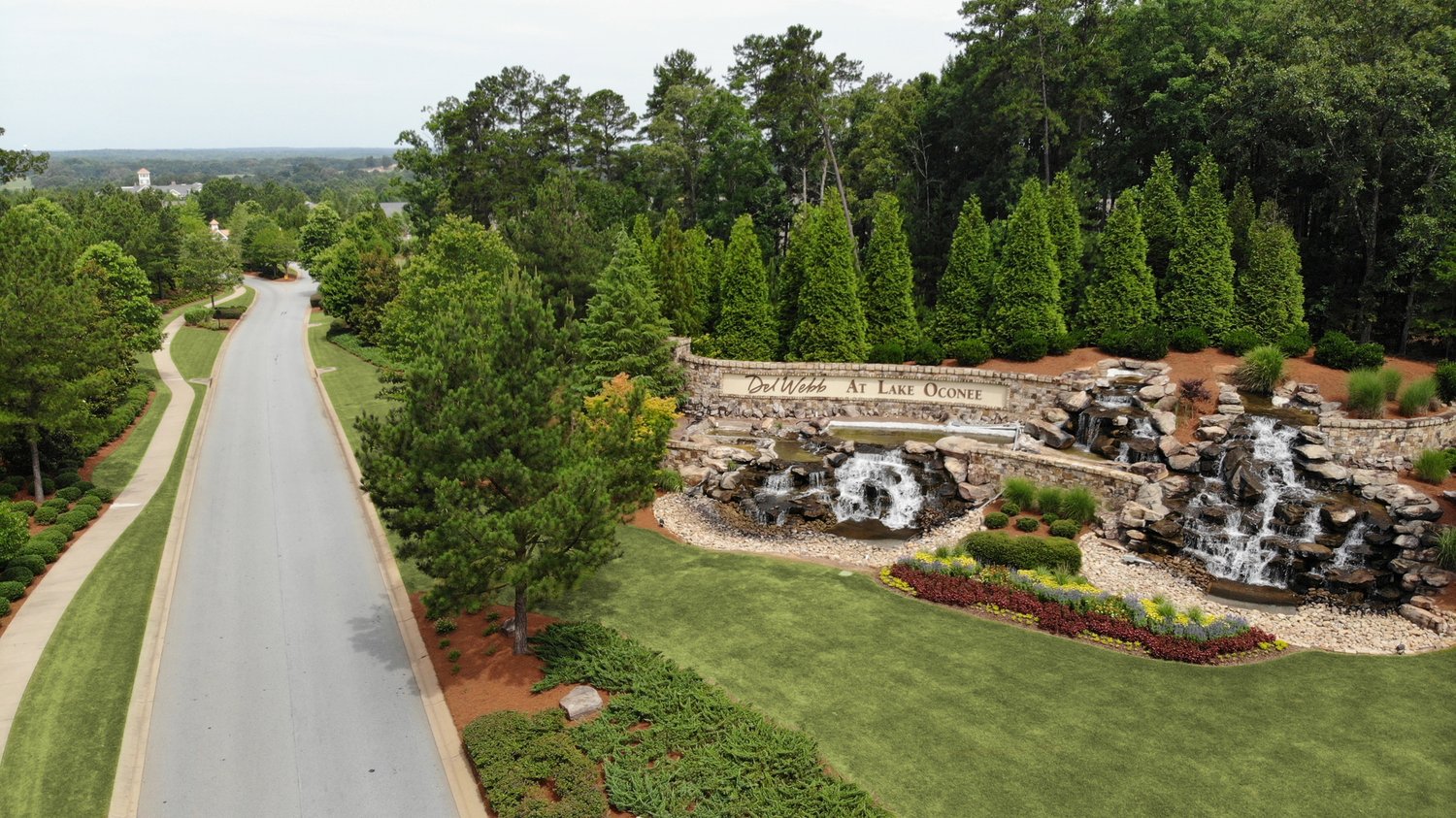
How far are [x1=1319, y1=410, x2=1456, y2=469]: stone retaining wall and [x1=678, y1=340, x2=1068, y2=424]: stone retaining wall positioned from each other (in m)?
9.33

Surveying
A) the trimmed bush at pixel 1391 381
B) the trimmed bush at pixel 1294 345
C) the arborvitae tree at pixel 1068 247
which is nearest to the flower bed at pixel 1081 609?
the trimmed bush at pixel 1391 381

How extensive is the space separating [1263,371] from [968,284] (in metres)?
12.4

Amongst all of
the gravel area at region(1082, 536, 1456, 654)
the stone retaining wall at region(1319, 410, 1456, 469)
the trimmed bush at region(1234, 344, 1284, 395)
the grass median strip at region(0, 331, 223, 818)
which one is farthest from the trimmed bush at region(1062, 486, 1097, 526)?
the grass median strip at region(0, 331, 223, 818)

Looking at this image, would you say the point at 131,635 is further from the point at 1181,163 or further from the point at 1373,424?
the point at 1181,163

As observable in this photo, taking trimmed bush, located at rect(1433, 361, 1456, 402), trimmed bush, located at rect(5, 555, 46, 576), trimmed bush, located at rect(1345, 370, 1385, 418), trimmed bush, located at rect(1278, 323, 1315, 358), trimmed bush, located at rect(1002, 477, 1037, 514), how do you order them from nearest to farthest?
1. trimmed bush, located at rect(5, 555, 46, 576)
2. trimmed bush, located at rect(1002, 477, 1037, 514)
3. trimmed bush, located at rect(1345, 370, 1385, 418)
4. trimmed bush, located at rect(1433, 361, 1456, 402)
5. trimmed bush, located at rect(1278, 323, 1315, 358)

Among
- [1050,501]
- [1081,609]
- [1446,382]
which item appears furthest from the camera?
[1446,382]

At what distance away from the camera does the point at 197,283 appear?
73188mm

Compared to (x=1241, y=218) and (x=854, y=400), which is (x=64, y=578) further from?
(x=1241, y=218)

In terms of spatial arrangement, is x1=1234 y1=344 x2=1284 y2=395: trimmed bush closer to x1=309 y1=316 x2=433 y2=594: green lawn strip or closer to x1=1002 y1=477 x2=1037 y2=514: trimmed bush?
x1=1002 y1=477 x2=1037 y2=514: trimmed bush

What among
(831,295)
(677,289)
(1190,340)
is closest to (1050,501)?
(1190,340)

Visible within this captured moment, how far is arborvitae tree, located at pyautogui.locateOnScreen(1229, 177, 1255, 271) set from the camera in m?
37.5

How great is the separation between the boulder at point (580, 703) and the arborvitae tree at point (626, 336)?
2023 cm

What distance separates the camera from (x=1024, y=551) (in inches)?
910

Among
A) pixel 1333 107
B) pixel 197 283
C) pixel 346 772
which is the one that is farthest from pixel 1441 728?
pixel 197 283
